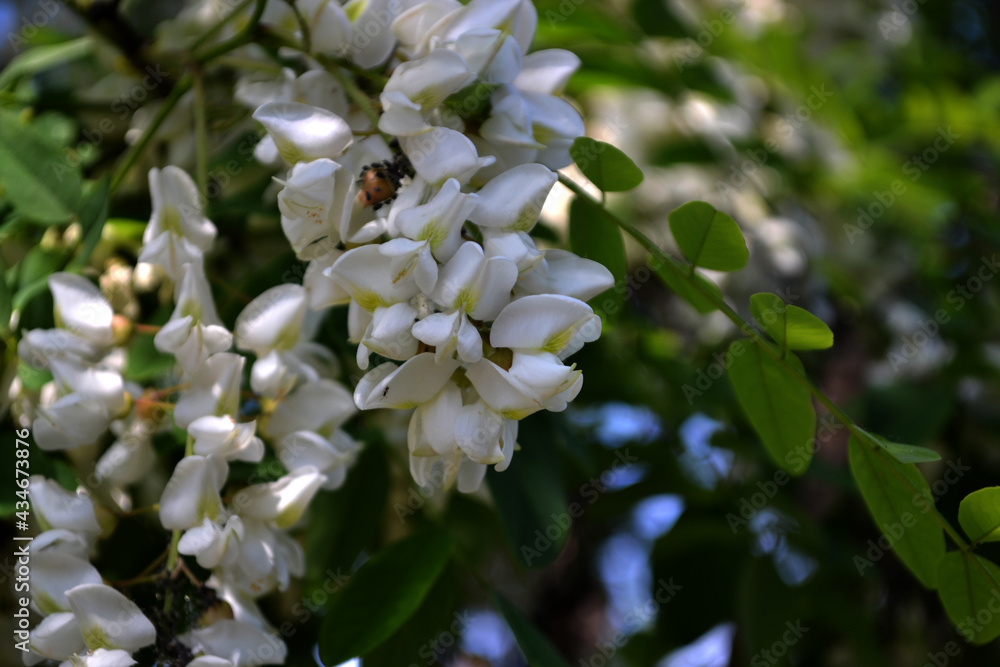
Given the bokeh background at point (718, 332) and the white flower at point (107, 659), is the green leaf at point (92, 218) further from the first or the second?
the white flower at point (107, 659)

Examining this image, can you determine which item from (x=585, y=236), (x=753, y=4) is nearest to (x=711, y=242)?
(x=585, y=236)

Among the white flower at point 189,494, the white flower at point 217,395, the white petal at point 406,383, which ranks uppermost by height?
the white petal at point 406,383

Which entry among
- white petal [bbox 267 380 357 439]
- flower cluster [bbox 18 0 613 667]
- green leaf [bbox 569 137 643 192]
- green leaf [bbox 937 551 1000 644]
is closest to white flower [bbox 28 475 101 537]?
flower cluster [bbox 18 0 613 667]

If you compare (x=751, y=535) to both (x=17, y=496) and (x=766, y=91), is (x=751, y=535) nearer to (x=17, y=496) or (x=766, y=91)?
(x=17, y=496)

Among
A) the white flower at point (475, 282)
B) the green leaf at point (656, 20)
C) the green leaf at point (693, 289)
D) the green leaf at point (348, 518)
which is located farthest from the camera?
the green leaf at point (656, 20)

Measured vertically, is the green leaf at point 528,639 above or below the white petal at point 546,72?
below

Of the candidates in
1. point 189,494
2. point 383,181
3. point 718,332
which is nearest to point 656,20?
point 718,332

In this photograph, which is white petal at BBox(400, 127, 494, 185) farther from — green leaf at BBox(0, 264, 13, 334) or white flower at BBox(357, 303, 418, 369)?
green leaf at BBox(0, 264, 13, 334)

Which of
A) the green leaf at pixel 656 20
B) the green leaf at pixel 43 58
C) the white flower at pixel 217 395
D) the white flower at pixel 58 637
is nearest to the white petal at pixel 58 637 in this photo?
the white flower at pixel 58 637
